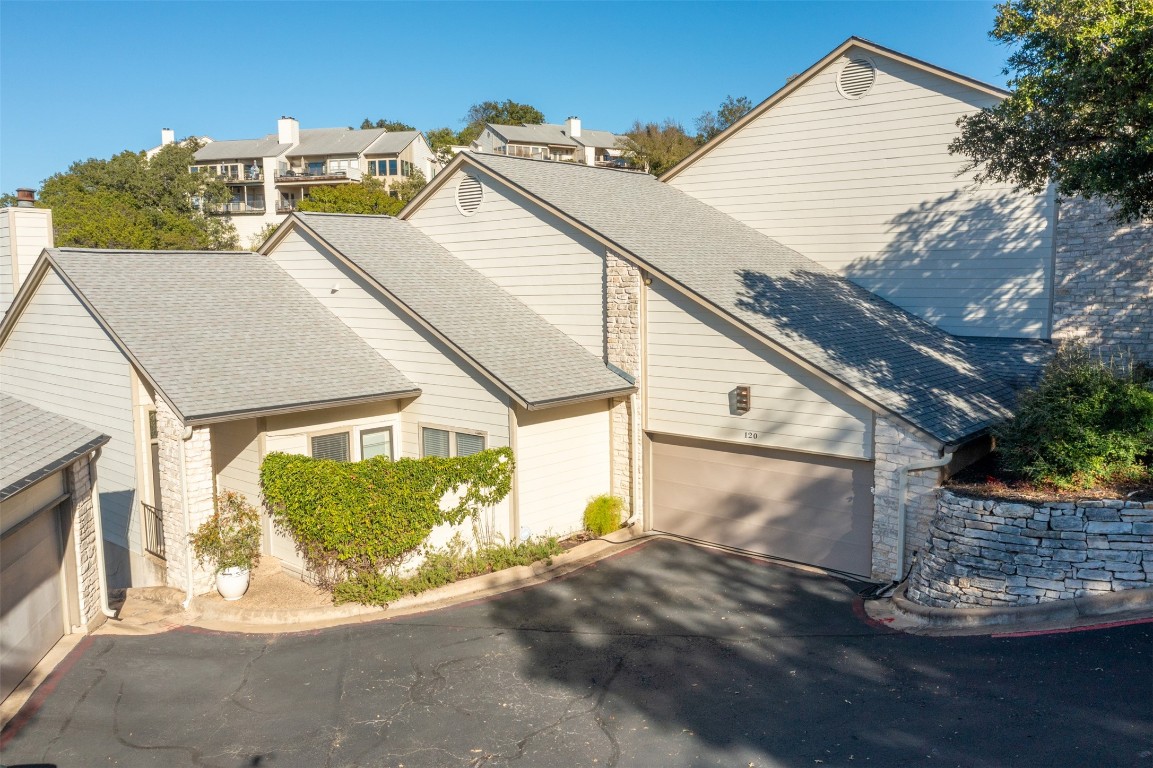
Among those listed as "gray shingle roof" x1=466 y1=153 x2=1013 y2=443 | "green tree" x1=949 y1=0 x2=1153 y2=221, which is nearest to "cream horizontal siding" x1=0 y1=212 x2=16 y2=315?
"gray shingle roof" x1=466 y1=153 x2=1013 y2=443

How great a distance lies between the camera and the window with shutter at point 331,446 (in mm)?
15939

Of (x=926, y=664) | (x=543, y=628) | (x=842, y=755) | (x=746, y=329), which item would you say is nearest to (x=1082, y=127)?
(x=746, y=329)

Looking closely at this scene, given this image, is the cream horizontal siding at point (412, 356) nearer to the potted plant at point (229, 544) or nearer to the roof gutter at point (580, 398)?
the roof gutter at point (580, 398)

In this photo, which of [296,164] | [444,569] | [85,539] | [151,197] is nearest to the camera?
[85,539]

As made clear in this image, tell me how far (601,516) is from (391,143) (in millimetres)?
64041

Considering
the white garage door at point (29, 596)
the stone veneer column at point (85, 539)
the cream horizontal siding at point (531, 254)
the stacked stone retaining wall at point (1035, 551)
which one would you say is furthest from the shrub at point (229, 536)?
the stacked stone retaining wall at point (1035, 551)

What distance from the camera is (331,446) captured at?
16188 millimetres

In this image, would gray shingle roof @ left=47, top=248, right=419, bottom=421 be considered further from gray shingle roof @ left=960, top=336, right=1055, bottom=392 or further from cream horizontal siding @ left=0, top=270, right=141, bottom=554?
gray shingle roof @ left=960, top=336, right=1055, bottom=392

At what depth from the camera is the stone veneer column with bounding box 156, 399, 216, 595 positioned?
13633mm

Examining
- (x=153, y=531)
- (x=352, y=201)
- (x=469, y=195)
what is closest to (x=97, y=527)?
(x=153, y=531)

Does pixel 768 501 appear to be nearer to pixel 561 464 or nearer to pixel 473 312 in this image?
pixel 561 464

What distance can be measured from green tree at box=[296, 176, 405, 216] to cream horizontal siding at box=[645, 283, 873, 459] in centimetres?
4522

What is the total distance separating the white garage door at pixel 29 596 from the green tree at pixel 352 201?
48630 mm

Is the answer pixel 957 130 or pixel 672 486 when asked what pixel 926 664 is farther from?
pixel 957 130
